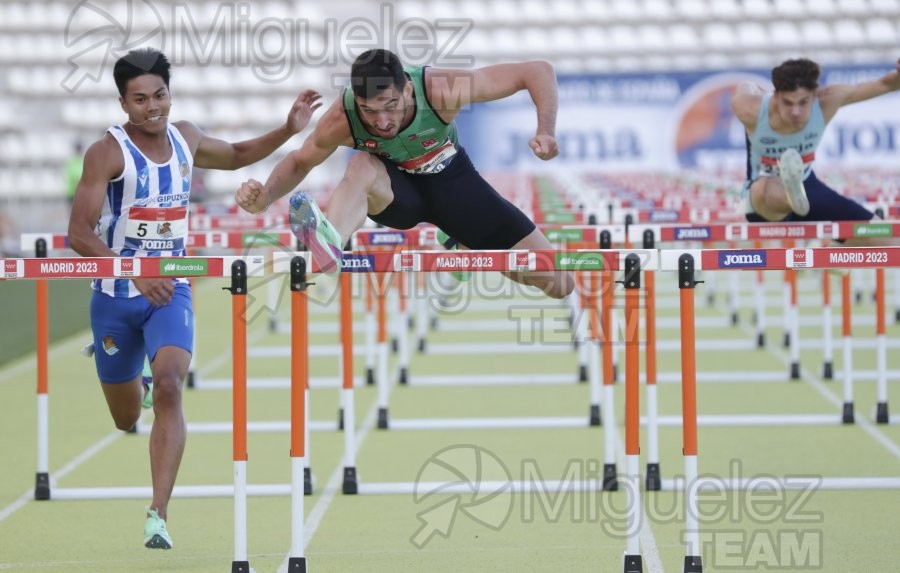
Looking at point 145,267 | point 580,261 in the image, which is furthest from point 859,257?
point 145,267

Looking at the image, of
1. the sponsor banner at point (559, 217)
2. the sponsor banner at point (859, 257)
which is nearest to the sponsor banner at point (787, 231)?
the sponsor banner at point (859, 257)

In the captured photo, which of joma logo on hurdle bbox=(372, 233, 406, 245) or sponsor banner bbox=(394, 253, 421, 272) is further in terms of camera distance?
joma logo on hurdle bbox=(372, 233, 406, 245)

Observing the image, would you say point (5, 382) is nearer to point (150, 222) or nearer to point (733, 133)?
point (150, 222)

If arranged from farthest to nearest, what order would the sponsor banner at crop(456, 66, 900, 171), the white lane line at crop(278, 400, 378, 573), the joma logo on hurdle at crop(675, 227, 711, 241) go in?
the sponsor banner at crop(456, 66, 900, 171)
the joma logo on hurdle at crop(675, 227, 711, 241)
the white lane line at crop(278, 400, 378, 573)

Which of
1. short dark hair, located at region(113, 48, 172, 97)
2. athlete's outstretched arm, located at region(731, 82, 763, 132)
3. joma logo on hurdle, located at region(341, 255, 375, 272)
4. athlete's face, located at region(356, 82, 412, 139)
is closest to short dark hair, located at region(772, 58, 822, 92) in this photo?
athlete's outstretched arm, located at region(731, 82, 763, 132)

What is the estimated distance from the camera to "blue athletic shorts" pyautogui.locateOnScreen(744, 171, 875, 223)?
26.8ft

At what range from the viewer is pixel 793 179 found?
317 inches

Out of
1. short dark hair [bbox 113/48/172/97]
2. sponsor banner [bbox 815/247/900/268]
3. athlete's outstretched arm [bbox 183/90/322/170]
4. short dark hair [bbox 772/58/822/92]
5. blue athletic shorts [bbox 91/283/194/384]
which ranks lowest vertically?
blue athletic shorts [bbox 91/283/194/384]

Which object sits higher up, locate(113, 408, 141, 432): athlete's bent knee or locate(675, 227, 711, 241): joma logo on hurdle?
locate(675, 227, 711, 241): joma logo on hurdle

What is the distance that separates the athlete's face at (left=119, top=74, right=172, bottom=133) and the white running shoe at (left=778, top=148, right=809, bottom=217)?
3.76 m

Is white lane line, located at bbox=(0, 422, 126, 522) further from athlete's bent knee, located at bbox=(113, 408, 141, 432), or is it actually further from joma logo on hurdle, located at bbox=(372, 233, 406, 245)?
joma logo on hurdle, located at bbox=(372, 233, 406, 245)

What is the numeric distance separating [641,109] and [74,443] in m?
24.9

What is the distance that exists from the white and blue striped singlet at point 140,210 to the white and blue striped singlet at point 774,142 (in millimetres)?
4030

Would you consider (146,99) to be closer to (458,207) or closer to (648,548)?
(458,207)
